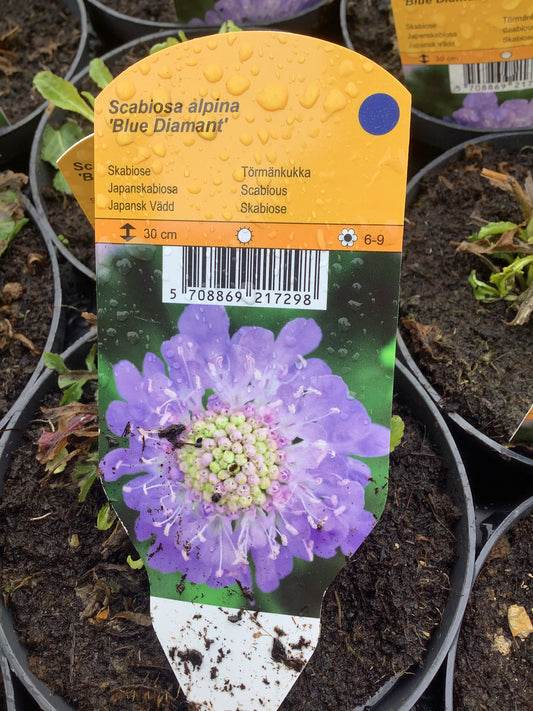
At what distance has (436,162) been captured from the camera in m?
1.50

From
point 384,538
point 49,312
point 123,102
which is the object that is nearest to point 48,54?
point 49,312

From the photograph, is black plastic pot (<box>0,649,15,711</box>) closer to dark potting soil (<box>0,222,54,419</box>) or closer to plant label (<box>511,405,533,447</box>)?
dark potting soil (<box>0,222,54,419</box>)

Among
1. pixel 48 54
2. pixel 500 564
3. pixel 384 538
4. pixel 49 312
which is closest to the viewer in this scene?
pixel 384 538

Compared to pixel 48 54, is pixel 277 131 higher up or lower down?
lower down

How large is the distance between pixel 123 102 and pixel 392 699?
112 cm

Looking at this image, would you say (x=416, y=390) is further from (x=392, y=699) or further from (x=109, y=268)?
(x=109, y=268)

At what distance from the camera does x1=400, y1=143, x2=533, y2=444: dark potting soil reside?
1246 mm

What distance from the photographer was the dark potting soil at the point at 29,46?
1.74 metres

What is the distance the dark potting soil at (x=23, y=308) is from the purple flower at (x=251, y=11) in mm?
806

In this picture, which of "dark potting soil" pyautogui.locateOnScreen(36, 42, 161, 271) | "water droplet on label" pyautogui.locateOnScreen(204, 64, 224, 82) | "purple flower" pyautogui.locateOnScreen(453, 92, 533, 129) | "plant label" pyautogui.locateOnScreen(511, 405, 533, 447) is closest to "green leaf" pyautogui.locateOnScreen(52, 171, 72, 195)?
"dark potting soil" pyautogui.locateOnScreen(36, 42, 161, 271)

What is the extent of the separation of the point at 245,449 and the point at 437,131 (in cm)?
117

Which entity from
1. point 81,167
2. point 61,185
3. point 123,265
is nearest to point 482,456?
point 123,265

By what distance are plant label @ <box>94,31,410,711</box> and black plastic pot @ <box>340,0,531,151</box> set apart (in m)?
0.86

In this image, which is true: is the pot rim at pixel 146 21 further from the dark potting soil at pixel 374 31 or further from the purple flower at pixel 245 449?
the purple flower at pixel 245 449
